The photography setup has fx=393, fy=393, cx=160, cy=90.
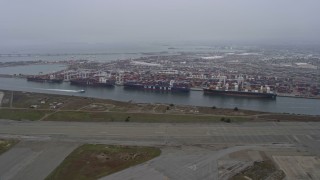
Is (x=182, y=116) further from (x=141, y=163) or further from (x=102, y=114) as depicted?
(x=141, y=163)

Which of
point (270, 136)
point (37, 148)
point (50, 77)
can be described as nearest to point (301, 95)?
point (270, 136)

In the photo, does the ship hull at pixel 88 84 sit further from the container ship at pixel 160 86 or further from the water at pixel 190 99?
the container ship at pixel 160 86

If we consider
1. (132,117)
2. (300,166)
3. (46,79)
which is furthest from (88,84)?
(300,166)

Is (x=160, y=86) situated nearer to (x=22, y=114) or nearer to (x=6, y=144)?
(x=22, y=114)

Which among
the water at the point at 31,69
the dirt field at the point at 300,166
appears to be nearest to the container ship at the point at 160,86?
the water at the point at 31,69

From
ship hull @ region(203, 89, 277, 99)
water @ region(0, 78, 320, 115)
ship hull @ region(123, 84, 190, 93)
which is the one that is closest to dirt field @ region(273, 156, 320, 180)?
water @ region(0, 78, 320, 115)

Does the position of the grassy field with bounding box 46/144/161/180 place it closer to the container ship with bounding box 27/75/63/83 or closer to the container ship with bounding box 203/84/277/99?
the container ship with bounding box 203/84/277/99
